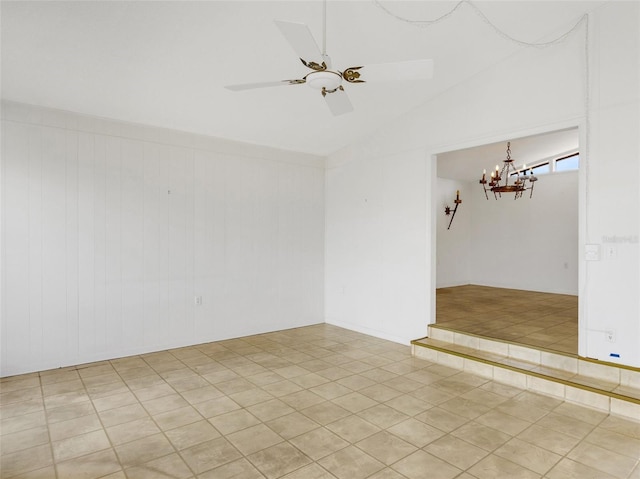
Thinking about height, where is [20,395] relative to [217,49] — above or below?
below

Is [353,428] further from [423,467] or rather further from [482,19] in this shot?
[482,19]

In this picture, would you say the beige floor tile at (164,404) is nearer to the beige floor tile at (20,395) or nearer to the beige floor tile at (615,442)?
the beige floor tile at (20,395)

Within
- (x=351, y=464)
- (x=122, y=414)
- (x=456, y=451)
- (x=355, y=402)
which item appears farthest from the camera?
(x=355, y=402)

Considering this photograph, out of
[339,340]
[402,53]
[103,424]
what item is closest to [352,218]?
[339,340]

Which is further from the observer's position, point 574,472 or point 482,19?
point 482,19

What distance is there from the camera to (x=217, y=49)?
3320 millimetres

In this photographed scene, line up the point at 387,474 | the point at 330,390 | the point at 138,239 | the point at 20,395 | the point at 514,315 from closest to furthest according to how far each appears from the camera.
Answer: the point at 387,474, the point at 20,395, the point at 330,390, the point at 138,239, the point at 514,315

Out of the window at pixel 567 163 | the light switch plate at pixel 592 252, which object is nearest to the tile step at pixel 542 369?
the light switch plate at pixel 592 252

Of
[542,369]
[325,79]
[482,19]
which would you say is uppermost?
[482,19]

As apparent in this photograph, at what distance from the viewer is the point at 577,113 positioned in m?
3.55

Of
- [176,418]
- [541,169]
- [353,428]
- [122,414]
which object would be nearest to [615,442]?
[353,428]

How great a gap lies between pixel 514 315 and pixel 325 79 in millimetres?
4731

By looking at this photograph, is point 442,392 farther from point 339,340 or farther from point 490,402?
point 339,340

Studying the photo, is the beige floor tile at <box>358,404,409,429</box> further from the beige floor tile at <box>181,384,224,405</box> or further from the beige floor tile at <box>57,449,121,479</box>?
the beige floor tile at <box>57,449,121,479</box>
